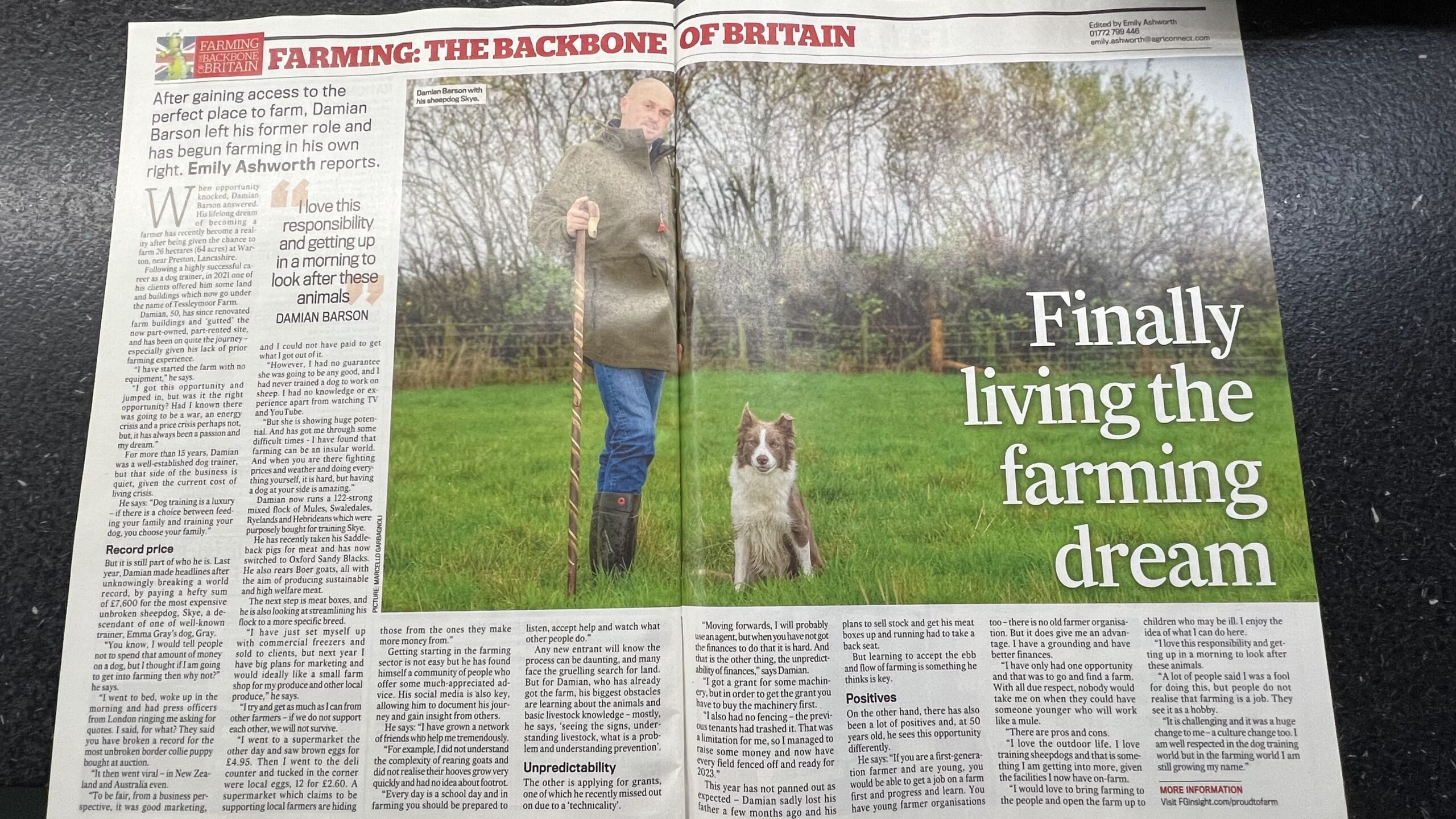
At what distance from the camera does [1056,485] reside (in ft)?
4.01

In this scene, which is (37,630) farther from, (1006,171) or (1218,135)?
(1218,135)

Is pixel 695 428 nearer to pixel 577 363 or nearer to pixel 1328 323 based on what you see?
pixel 577 363

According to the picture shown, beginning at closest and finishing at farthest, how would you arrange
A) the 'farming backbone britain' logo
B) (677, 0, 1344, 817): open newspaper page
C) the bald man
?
(677, 0, 1344, 817): open newspaper page
the bald man
the 'farming backbone britain' logo

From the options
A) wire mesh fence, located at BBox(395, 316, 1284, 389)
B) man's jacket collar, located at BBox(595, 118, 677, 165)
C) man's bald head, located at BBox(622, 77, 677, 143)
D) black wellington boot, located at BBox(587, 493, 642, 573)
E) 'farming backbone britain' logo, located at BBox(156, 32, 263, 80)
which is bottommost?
black wellington boot, located at BBox(587, 493, 642, 573)

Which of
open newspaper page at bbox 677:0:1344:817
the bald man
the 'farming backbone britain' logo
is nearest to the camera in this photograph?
open newspaper page at bbox 677:0:1344:817

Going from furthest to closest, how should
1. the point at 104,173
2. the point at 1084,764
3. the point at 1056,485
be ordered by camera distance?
the point at 104,173 < the point at 1056,485 < the point at 1084,764

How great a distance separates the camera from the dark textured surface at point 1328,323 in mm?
1149

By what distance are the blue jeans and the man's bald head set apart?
1.36ft

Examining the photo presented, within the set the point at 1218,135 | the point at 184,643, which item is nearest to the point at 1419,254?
the point at 1218,135

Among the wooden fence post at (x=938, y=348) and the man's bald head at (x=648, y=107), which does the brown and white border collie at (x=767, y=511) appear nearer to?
the wooden fence post at (x=938, y=348)

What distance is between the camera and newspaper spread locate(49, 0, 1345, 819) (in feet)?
3.72

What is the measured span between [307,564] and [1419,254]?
188 cm
